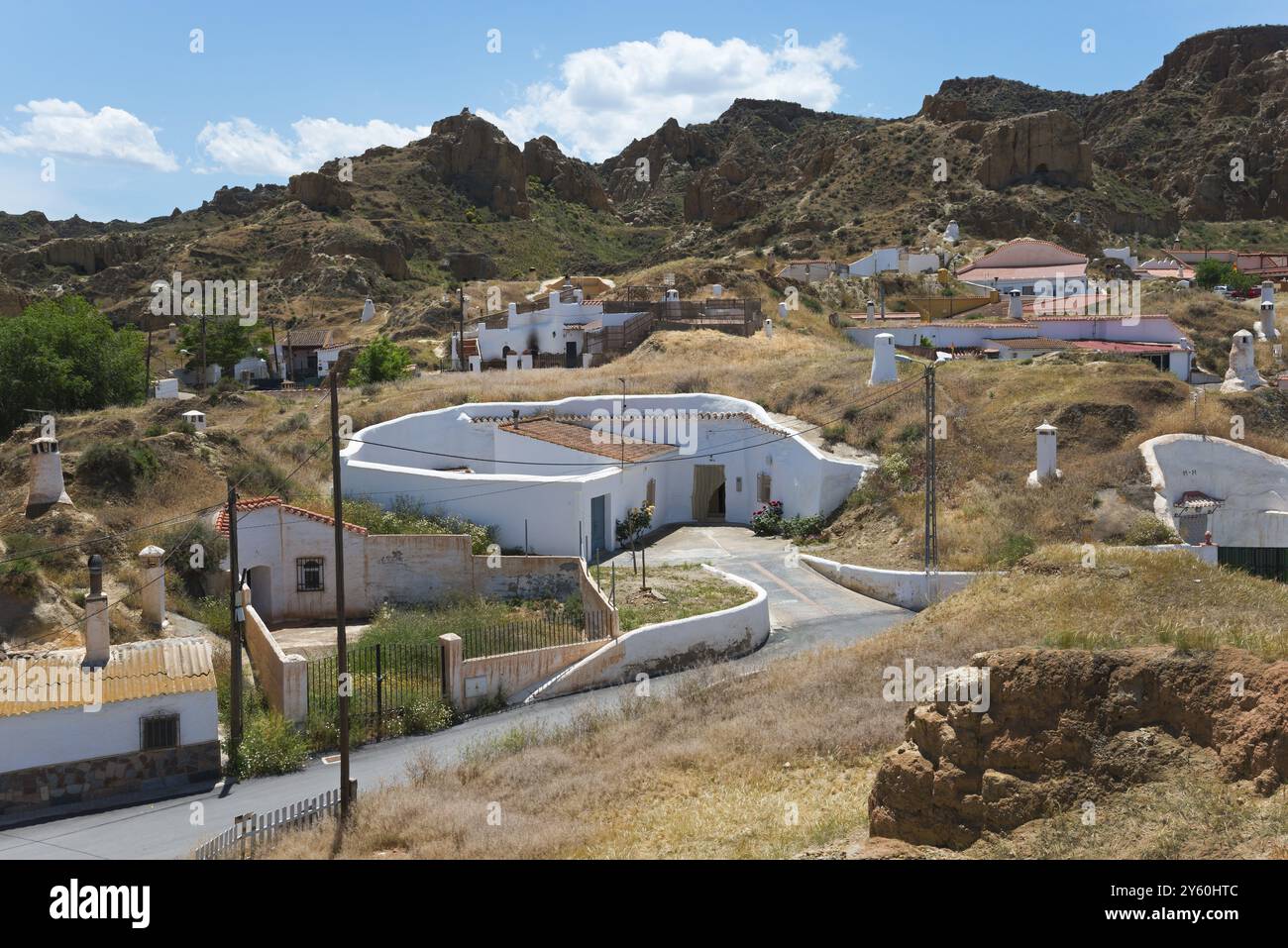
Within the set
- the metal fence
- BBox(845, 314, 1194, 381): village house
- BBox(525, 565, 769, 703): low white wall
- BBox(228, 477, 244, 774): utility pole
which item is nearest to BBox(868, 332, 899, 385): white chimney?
BBox(845, 314, 1194, 381): village house

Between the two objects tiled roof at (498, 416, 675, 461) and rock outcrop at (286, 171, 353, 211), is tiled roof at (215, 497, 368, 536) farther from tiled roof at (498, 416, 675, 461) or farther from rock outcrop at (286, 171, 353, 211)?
rock outcrop at (286, 171, 353, 211)

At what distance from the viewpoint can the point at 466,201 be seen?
9994 cm

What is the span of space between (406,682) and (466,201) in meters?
86.4

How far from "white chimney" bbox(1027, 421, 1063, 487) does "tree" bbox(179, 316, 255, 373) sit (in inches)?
1781

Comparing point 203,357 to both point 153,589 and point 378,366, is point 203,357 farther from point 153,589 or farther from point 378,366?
point 153,589

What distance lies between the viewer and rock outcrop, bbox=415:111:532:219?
10144 centimetres

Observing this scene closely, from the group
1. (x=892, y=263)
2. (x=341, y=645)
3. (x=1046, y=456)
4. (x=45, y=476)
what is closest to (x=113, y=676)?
(x=341, y=645)

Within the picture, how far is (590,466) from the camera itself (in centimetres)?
2878

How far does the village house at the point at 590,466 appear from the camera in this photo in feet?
86.9

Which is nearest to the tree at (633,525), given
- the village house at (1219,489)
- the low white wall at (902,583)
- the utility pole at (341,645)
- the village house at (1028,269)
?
the low white wall at (902,583)

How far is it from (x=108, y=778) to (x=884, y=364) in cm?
2311

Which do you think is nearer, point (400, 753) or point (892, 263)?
point (400, 753)

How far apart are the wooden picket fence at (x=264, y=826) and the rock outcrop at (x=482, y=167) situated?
91.6m
